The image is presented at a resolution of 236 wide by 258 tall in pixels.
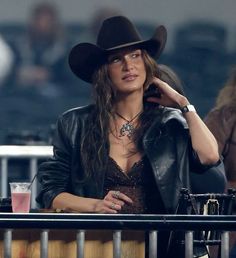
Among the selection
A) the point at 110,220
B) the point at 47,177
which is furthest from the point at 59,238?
the point at 47,177

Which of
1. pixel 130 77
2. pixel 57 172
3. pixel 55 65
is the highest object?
pixel 55 65

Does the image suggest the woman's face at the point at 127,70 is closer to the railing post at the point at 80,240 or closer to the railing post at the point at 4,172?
the railing post at the point at 80,240

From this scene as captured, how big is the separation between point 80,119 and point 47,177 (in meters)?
0.30

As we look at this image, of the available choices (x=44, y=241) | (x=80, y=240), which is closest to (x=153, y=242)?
(x=80, y=240)

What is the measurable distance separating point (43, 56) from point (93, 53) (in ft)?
15.7

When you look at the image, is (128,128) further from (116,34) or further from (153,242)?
(153,242)

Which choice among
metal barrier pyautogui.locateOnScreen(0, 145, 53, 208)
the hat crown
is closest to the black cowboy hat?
the hat crown

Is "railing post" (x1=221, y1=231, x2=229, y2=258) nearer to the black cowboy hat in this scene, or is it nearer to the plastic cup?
the plastic cup

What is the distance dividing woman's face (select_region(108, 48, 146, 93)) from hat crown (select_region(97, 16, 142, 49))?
50mm

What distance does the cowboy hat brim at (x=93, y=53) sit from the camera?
19.9ft

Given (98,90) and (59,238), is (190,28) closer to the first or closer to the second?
(98,90)

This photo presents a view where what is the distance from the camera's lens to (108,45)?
6113 millimetres

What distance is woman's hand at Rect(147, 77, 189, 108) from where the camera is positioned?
601cm

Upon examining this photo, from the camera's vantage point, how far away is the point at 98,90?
6.10 m
